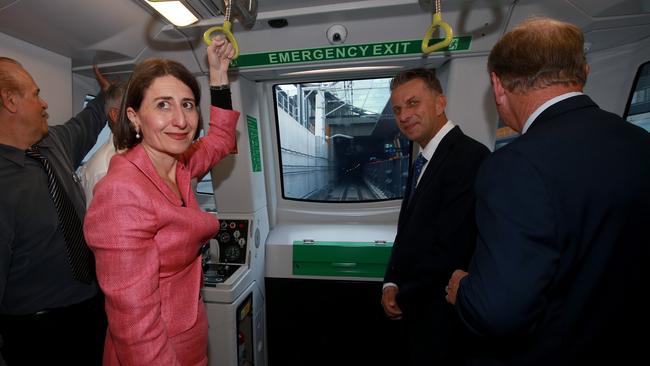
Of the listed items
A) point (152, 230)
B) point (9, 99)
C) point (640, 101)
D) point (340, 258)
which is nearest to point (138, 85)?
point (152, 230)

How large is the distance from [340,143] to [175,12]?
1.83 metres

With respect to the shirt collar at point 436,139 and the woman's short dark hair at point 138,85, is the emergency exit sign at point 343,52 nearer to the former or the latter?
the shirt collar at point 436,139

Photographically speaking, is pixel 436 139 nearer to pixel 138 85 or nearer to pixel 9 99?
pixel 138 85

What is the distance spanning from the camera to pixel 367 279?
245 cm

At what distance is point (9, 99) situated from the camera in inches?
52.6

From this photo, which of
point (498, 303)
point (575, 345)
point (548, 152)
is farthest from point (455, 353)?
point (548, 152)

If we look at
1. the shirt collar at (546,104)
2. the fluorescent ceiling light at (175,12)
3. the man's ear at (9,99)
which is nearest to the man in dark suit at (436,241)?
the shirt collar at (546,104)

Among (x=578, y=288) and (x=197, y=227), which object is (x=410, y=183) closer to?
(x=578, y=288)

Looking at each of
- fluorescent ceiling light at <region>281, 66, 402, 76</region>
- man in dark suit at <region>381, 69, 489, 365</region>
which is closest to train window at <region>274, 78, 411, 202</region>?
fluorescent ceiling light at <region>281, 66, 402, 76</region>

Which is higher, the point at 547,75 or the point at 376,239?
the point at 547,75

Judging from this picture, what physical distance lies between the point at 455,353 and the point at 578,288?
74 centimetres

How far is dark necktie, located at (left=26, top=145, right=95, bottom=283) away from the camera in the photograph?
143cm

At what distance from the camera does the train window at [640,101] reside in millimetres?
2102

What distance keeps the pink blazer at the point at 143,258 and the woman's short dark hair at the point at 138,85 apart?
9 centimetres
